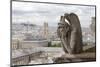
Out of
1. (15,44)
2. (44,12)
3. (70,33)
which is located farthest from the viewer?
(70,33)

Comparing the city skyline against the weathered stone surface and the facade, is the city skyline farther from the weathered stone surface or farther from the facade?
the facade

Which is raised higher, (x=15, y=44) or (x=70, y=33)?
(x=70, y=33)

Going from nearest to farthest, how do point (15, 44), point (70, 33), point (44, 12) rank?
point (15, 44) < point (44, 12) < point (70, 33)

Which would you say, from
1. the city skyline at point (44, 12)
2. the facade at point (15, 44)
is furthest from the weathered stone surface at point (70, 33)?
the facade at point (15, 44)

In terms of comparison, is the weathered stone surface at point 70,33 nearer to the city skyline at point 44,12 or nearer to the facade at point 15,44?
the city skyline at point 44,12

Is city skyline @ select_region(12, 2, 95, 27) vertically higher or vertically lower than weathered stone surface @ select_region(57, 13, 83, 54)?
higher

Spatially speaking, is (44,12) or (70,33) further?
(70,33)

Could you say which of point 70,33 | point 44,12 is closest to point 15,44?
point 44,12

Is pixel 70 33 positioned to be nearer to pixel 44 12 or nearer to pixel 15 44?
pixel 44 12

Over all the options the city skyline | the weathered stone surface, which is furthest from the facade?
the weathered stone surface

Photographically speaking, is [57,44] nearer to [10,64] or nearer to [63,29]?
[63,29]

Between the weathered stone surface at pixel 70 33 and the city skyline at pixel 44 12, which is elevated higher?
the city skyline at pixel 44 12

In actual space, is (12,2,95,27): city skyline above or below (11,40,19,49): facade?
above

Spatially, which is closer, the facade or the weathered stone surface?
the facade
